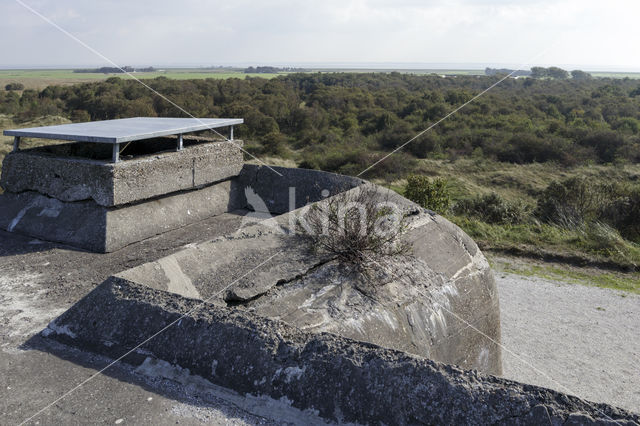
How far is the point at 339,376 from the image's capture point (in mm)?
2592

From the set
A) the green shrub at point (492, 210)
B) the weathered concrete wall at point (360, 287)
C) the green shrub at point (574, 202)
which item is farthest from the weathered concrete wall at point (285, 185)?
the green shrub at point (574, 202)

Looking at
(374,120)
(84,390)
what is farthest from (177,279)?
(374,120)

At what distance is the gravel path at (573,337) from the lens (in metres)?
6.77

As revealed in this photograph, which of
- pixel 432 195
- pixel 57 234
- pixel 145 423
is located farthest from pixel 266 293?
pixel 432 195

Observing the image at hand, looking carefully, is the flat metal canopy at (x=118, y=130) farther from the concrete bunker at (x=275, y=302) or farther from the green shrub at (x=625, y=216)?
the green shrub at (x=625, y=216)

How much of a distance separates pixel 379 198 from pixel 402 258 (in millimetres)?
1199

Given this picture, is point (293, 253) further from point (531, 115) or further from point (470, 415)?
point (531, 115)

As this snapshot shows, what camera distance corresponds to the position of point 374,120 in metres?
32.3

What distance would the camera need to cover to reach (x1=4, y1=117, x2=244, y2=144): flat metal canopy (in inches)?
209

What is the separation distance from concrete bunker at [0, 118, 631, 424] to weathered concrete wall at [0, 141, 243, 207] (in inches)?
0.7

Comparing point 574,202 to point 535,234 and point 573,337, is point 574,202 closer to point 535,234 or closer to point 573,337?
point 535,234

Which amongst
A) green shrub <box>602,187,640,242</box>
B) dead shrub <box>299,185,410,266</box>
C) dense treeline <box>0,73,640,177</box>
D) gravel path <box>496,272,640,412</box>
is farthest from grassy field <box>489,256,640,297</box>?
dense treeline <box>0,73,640,177</box>

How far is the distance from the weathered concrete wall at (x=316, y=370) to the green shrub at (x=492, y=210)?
44.1ft

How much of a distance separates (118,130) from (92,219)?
1.05 meters
